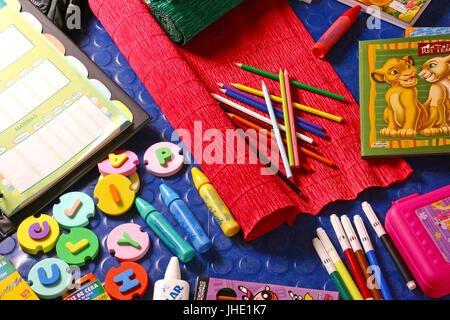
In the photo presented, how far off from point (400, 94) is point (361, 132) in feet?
0.30

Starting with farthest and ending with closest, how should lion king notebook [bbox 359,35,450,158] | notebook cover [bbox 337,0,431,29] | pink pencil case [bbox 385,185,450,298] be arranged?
notebook cover [bbox 337,0,431,29] → lion king notebook [bbox 359,35,450,158] → pink pencil case [bbox 385,185,450,298]

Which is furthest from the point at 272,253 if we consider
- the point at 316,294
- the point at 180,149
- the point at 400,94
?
the point at 400,94

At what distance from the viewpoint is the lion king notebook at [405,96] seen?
36.1 inches

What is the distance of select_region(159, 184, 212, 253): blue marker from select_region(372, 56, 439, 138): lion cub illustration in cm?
33

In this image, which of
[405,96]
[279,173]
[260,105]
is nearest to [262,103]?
[260,105]

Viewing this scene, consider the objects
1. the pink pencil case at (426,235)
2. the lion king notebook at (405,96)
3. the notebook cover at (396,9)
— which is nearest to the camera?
the pink pencil case at (426,235)

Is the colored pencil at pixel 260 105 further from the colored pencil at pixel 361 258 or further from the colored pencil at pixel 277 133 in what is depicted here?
the colored pencil at pixel 361 258

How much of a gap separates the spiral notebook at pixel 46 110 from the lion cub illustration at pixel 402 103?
0.39 metres

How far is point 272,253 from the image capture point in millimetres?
870

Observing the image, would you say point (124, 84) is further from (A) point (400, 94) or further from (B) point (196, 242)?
(A) point (400, 94)

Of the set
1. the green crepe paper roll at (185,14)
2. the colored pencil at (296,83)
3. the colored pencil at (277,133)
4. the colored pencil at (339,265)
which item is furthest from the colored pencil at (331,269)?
the green crepe paper roll at (185,14)

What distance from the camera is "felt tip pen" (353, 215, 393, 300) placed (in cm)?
83

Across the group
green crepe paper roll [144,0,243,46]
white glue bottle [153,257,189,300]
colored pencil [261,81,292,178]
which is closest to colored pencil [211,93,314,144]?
colored pencil [261,81,292,178]

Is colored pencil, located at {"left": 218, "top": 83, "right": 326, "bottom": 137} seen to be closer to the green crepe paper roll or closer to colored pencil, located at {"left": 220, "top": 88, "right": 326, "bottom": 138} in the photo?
colored pencil, located at {"left": 220, "top": 88, "right": 326, "bottom": 138}
